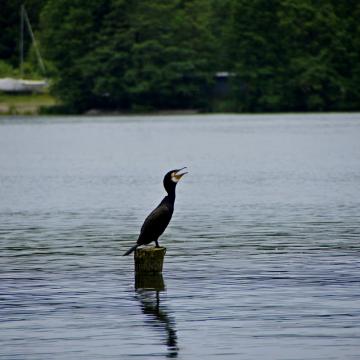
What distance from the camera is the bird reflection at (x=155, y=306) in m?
15.8

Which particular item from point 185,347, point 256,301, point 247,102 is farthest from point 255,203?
point 247,102

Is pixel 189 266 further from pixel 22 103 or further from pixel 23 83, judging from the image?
pixel 23 83

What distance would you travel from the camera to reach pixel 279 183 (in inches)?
A: 1838

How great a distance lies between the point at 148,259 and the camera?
20.4 meters

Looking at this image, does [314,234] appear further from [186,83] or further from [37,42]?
[37,42]

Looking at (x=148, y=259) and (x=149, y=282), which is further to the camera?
(x=148, y=259)

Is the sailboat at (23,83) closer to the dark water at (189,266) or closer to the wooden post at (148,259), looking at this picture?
the dark water at (189,266)

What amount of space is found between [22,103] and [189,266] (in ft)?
410

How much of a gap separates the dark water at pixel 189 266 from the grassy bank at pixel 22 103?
86083 mm

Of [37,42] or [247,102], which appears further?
[37,42]

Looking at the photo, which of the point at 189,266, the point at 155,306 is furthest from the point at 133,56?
the point at 155,306

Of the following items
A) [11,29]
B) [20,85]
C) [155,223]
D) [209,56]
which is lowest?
[20,85]

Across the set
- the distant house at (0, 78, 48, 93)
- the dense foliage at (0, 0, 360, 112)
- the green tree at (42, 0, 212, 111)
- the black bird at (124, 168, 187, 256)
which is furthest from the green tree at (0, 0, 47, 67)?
the black bird at (124, 168, 187, 256)

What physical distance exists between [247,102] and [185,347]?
123435mm
